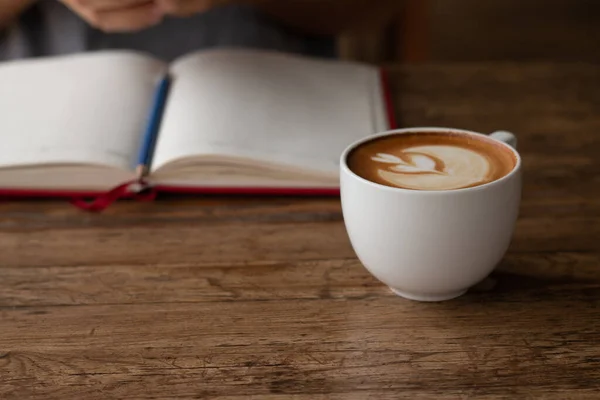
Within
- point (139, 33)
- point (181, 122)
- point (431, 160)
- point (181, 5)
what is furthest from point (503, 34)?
point (431, 160)

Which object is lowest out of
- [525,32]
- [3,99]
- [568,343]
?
[525,32]

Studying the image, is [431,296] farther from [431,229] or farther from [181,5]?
[181,5]

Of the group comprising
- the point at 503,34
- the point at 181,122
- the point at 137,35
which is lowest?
the point at 503,34

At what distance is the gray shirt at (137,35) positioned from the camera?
4.60 ft

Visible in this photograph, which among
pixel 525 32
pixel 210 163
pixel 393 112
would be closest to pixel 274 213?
pixel 210 163

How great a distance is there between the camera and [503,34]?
12.2ft

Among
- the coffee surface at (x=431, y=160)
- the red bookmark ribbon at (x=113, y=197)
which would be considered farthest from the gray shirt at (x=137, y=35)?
the coffee surface at (x=431, y=160)

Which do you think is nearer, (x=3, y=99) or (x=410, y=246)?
(x=410, y=246)

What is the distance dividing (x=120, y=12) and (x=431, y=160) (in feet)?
1.85

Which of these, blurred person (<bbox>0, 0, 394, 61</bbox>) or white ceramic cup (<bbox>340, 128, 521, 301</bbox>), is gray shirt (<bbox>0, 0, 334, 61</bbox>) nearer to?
blurred person (<bbox>0, 0, 394, 61</bbox>)

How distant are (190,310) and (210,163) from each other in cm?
24

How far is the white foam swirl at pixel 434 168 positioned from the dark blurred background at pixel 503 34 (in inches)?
64.6

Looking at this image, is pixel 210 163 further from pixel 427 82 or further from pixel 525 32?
pixel 525 32

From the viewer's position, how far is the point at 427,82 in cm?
117
